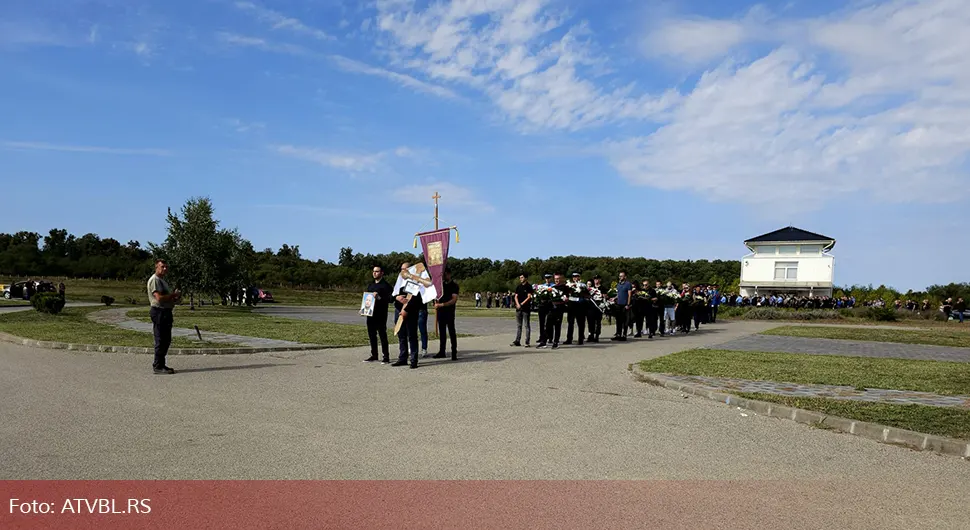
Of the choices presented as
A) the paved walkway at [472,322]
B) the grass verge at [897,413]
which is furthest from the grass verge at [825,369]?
the paved walkway at [472,322]

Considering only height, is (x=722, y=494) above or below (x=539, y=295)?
below

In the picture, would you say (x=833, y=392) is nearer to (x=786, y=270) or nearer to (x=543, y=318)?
(x=543, y=318)

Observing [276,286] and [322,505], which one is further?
[276,286]

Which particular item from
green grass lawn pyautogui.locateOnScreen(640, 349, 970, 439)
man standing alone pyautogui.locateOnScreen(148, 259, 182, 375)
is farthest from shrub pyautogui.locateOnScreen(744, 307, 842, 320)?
man standing alone pyautogui.locateOnScreen(148, 259, 182, 375)

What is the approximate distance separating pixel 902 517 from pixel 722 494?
1200 mm

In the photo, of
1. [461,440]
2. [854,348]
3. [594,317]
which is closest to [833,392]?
[461,440]

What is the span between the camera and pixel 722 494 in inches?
209

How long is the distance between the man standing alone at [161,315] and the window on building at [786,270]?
179 ft

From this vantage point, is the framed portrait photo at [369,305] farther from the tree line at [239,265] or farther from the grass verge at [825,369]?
the tree line at [239,265]

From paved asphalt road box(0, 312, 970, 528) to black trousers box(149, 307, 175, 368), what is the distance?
1.36 feet

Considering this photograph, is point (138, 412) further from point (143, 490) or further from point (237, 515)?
point (237, 515)

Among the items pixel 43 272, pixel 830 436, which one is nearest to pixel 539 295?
pixel 830 436

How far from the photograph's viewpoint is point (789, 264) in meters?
57.7

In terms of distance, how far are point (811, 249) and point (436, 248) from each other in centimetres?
4938
